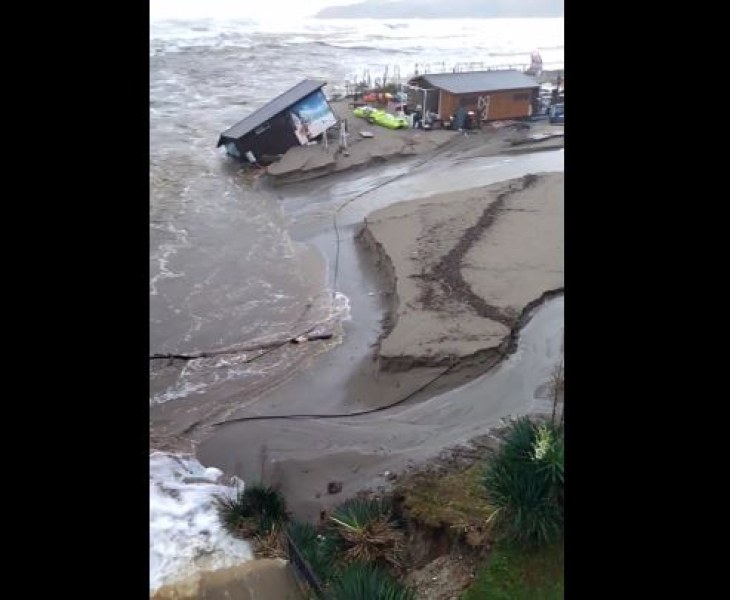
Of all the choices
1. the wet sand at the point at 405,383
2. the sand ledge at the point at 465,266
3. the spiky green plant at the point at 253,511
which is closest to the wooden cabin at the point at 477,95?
the sand ledge at the point at 465,266

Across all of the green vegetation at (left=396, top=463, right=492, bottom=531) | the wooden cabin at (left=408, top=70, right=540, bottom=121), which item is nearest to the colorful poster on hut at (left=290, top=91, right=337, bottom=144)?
the wooden cabin at (left=408, top=70, right=540, bottom=121)

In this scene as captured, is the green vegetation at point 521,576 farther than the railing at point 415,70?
No

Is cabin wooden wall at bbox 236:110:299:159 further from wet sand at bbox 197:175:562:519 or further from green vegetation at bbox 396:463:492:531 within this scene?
green vegetation at bbox 396:463:492:531

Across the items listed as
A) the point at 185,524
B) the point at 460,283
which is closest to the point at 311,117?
the point at 460,283

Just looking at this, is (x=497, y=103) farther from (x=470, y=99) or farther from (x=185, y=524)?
(x=185, y=524)

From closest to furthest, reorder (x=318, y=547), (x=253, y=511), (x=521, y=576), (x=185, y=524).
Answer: (x=521, y=576), (x=318, y=547), (x=253, y=511), (x=185, y=524)

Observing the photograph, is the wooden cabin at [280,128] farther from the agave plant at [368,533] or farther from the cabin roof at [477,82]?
the agave plant at [368,533]
